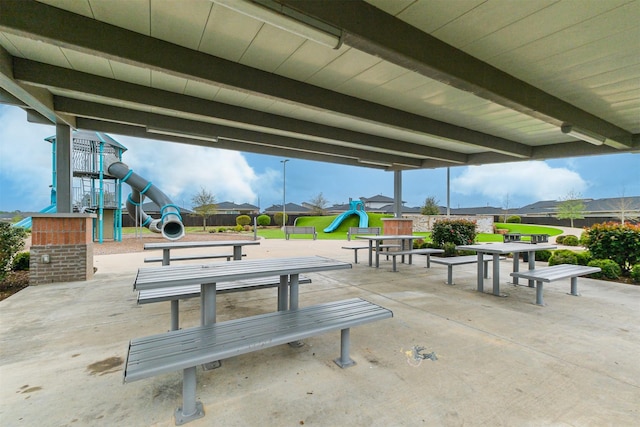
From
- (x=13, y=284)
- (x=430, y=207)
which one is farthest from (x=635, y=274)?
(x=430, y=207)

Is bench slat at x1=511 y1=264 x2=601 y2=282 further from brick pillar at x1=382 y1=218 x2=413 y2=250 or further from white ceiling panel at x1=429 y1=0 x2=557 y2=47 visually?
brick pillar at x1=382 y1=218 x2=413 y2=250

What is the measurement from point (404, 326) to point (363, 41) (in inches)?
119

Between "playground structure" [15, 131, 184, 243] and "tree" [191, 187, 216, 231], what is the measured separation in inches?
391

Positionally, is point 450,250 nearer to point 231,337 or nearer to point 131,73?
point 231,337

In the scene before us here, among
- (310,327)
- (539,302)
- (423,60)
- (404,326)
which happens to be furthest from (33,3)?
(539,302)

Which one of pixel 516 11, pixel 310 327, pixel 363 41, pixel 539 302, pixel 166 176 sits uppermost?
pixel 166 176

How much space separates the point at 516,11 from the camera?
7.44 ft

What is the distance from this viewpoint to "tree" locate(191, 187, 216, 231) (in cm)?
2659

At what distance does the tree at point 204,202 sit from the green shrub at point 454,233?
22.3 metres

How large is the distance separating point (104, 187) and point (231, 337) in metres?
16.0

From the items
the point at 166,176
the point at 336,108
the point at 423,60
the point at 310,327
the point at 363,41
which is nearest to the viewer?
the point at 363,41

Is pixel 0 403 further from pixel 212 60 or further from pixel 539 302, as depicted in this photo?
pixel 539 302

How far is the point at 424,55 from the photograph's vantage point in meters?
2.53

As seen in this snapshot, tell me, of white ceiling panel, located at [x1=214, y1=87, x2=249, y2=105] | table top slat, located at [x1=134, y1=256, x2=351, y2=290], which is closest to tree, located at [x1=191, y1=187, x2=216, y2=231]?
white ceiling panel, located at [x1=214, y1=87, x2=249, y2=105]
